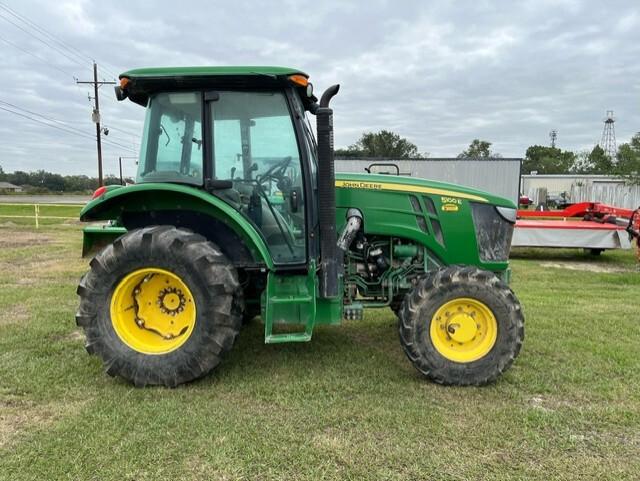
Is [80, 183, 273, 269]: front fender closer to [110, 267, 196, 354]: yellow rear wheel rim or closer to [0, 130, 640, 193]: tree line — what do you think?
[110, 267, 196, 354]: yellow rear wheel rim

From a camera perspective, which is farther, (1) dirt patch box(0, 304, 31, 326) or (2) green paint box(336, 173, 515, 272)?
(1) dirt patch box(0, 304, 31, 326)

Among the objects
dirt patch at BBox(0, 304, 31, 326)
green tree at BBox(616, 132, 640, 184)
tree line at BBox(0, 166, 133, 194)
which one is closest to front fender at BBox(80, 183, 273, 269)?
dirt patch at BBox(0, 304, 31, 326)

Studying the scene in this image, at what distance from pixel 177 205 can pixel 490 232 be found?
2.54m

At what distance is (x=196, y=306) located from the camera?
3.38m

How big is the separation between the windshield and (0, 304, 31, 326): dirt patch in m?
2.67

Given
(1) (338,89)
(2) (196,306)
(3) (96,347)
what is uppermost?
(1) (338,89)

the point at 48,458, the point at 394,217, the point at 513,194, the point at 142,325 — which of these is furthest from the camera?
the point at 513,194

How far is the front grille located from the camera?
3.91m

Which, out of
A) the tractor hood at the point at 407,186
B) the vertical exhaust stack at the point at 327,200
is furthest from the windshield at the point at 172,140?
the tractor hood at the point at 407,186

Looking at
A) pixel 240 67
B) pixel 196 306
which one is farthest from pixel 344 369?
pixel 240 67

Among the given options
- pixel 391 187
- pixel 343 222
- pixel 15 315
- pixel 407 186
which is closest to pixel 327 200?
pixel 343 222

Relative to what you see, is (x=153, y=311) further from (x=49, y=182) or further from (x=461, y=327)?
(x=49, y=182)

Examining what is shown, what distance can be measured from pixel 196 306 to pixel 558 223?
8.92m

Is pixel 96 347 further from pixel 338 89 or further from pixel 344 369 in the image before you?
pixel 338 89
